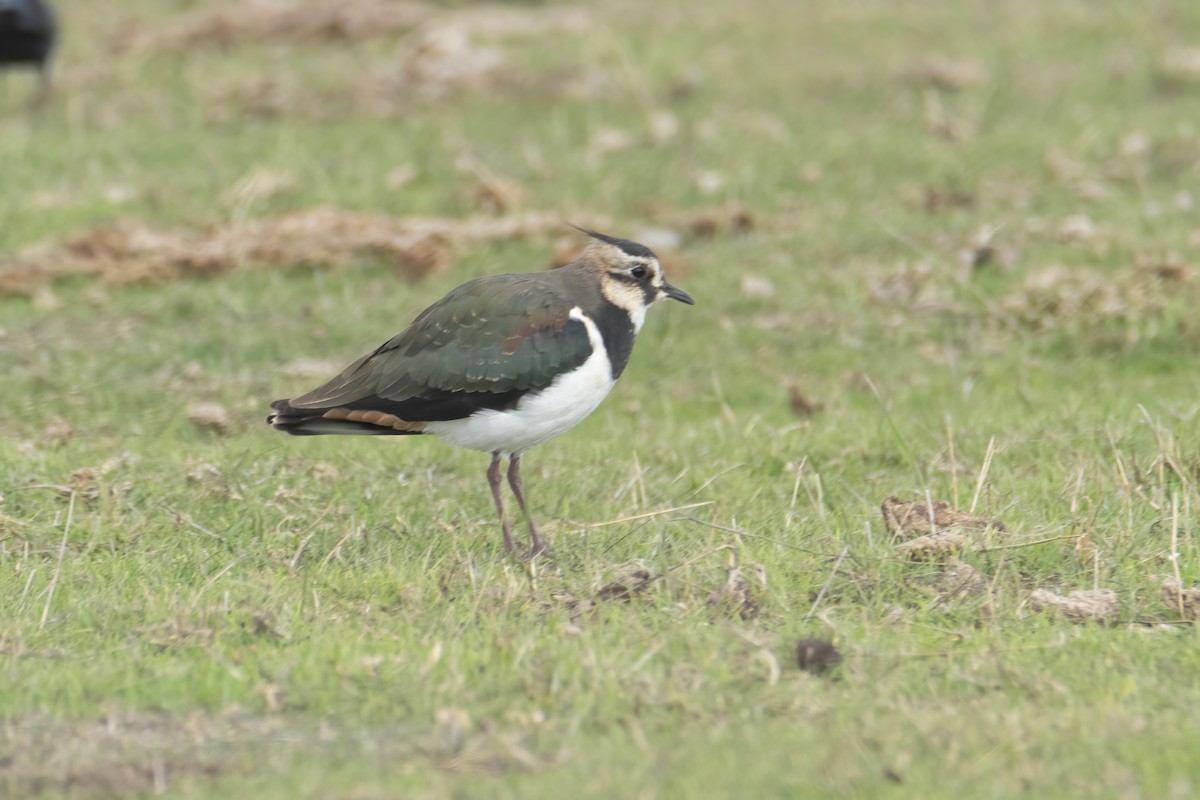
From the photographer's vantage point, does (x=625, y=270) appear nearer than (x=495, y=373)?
No

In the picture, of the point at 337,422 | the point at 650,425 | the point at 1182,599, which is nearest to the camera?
the point at 1182,599

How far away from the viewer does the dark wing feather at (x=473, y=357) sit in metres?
7.44

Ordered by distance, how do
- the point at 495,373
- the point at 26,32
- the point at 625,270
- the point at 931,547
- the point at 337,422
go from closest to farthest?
1. the point at 931,547
2. the point at 495,373
3. the point at 337,422
4. the point at 625,270
5. the point at 26,32

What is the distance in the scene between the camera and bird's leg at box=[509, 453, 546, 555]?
7.48 meters

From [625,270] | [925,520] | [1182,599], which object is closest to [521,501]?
[625,270]

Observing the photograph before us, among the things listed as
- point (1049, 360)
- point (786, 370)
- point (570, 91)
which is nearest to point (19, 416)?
point (786, 370)

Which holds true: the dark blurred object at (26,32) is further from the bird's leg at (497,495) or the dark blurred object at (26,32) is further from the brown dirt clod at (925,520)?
the brown dirt clod at (925,520)

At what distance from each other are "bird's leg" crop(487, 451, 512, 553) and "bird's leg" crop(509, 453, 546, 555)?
89 mm

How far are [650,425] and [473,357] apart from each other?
2.56 m

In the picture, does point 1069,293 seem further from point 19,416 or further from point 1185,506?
point 19,416

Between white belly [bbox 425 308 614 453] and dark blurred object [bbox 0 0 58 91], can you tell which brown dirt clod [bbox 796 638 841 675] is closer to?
white belly [bbox 425 308 614 453]

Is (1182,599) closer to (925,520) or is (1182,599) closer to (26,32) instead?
(925,520)

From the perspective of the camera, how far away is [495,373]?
7.44 metres

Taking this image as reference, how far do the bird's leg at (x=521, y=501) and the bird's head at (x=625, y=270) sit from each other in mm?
922
